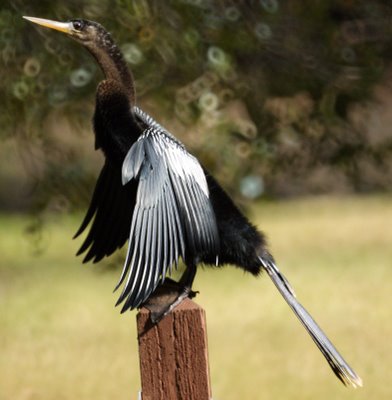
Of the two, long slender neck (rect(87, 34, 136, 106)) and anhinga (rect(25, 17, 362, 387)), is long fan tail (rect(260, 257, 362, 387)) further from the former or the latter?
long slender neck (rect(87, 34, 136, 106))

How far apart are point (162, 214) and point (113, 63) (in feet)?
3.49

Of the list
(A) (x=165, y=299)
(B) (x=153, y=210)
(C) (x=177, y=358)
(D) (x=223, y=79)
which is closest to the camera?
(C) (x=177, y=358)

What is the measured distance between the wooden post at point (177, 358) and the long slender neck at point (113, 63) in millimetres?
1535

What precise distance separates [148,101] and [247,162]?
3.10 ft

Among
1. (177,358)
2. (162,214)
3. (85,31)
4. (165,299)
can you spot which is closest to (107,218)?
(162,214)

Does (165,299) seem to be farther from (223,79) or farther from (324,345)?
(223,79)

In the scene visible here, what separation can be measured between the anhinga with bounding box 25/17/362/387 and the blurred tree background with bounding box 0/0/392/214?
2.39 meters

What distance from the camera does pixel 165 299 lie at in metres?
3.59

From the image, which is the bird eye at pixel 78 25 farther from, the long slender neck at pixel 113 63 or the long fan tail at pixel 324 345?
the long fan tail at pixel 324 345

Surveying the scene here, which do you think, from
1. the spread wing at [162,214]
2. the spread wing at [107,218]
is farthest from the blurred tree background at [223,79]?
the spread wing at [162,214]

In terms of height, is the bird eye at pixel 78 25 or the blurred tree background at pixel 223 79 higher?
the bird eye at pixel 78 25

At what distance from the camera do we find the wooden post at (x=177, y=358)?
328 centimetres

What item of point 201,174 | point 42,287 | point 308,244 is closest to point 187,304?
point 201,174

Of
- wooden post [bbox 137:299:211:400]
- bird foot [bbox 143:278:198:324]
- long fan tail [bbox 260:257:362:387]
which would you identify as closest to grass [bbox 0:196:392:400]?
long fan tail [bbox 260:257:362:387]
